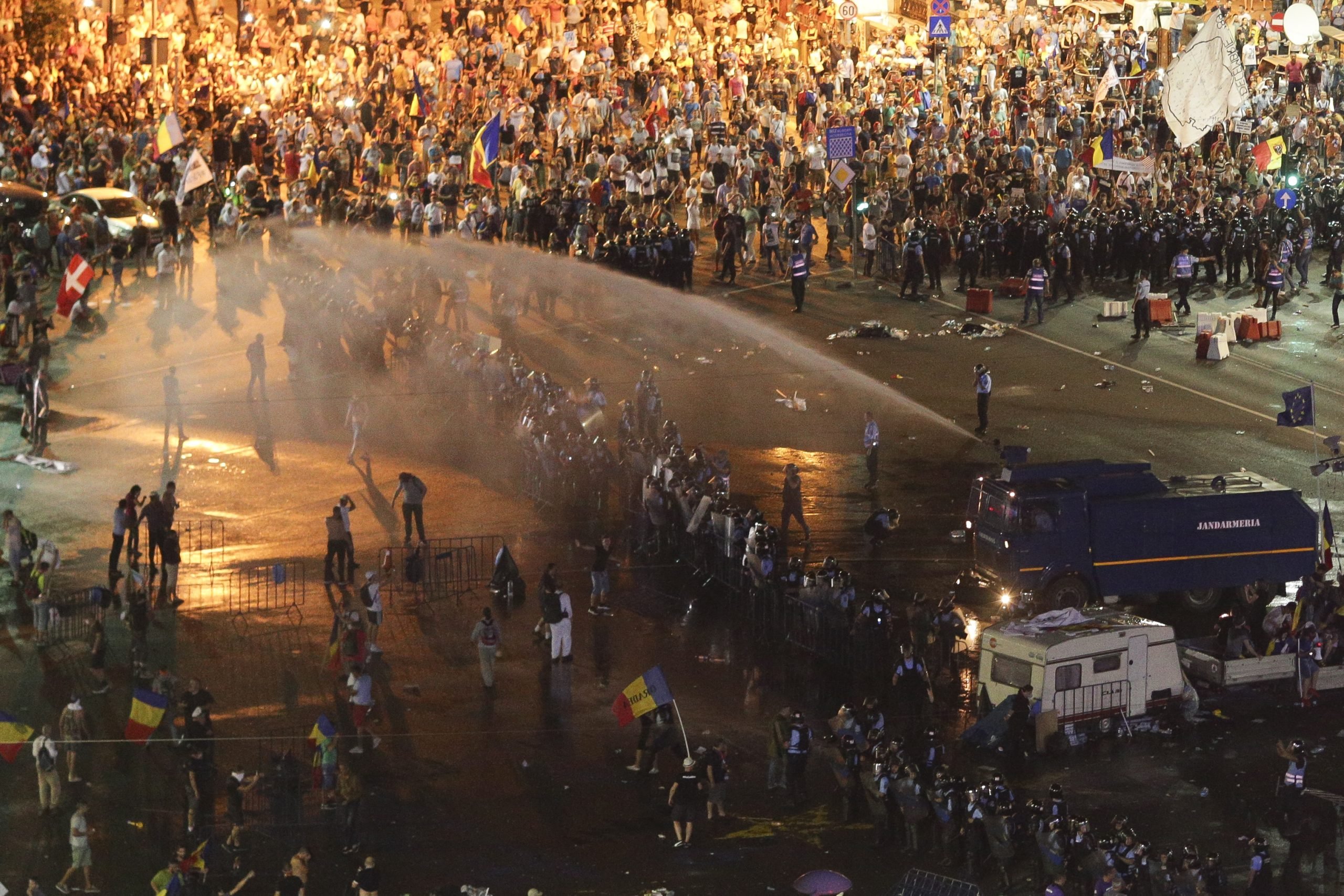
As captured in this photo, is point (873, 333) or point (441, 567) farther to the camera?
point (873, 333)

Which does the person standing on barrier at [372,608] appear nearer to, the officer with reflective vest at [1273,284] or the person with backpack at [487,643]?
the person with backpack at [487,643]

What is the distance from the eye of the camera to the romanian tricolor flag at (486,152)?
47969 millimetres

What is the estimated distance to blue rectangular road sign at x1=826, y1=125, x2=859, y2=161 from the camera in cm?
4784

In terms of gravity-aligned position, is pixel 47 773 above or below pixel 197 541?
below

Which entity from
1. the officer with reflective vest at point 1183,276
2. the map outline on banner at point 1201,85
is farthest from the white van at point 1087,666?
the map outline on banner at point 1201,85

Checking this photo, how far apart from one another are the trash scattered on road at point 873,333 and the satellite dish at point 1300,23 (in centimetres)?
2197

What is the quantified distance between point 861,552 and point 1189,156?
27.8 m

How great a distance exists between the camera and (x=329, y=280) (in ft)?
151

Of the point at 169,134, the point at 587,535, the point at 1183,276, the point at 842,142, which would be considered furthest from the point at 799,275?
the point at 169,134

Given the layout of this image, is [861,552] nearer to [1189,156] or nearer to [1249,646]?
[1249,646]

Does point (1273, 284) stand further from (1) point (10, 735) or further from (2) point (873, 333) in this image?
(1) point (10, 735)

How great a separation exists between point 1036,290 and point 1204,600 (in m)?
15.9

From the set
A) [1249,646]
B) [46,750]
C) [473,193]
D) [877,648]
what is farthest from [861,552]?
[473,193]

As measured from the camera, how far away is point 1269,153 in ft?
176
